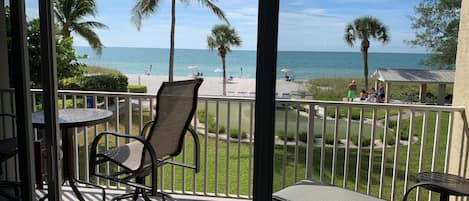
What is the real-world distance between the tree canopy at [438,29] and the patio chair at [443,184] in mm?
650

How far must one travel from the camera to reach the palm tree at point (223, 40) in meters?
4.48

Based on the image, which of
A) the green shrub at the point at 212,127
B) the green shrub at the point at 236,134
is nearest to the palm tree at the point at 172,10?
the green shrub at the point at 212,127

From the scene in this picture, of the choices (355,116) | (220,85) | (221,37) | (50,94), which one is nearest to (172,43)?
(221,37)

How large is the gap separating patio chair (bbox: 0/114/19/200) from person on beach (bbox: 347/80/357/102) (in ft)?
5.78

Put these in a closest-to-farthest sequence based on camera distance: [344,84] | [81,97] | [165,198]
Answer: [344,84] → [165,198] → [81,97]

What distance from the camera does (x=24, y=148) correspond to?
1.88m

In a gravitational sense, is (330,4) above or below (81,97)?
above

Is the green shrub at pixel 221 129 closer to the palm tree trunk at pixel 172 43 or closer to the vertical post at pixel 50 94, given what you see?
the vertical post at pixel 50 94

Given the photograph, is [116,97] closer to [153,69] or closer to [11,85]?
[11,85]

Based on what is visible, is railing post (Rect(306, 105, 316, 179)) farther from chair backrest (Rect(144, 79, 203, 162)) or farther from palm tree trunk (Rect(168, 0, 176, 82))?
palm tree trunk (Rect(168, 0, 176, 82))

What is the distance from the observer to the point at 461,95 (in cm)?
186

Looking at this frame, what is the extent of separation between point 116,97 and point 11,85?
138 centimetres

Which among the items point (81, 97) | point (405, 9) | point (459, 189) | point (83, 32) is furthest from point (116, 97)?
point (83, 32)

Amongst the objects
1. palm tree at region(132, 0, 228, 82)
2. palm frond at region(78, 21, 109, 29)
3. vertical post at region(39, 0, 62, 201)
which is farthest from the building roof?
palm frond at region(78, 21, 109, 29)
